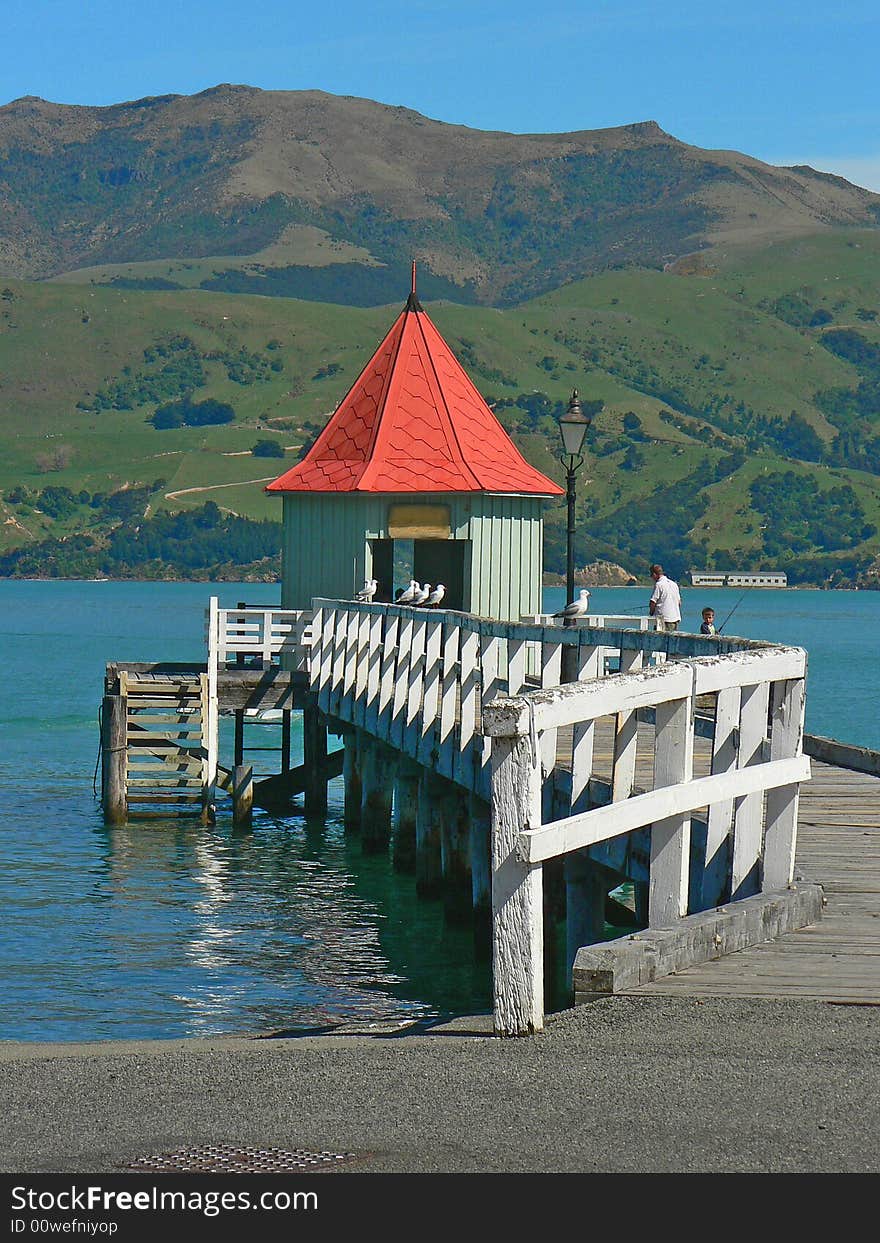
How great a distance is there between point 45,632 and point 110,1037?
11478 cm

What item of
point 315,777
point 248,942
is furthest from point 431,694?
point 315,777

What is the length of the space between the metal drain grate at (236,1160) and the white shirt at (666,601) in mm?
18941

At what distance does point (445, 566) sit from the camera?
3216 cm

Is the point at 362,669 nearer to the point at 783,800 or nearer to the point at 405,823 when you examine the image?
the point at 405,823

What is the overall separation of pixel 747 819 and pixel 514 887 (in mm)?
2010

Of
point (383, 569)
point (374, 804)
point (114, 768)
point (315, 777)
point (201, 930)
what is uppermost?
point (383, 569)

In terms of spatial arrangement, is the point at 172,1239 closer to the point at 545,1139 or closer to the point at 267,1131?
the point at 267,1131

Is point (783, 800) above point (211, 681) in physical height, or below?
above

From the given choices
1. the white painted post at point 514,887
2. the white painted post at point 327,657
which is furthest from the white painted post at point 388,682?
the white painted post at point 514,887

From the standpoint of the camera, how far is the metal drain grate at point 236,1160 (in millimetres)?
5750

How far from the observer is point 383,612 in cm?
2248

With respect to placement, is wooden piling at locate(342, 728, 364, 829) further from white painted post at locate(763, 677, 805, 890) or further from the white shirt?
white painted post at locate(763, 677, 805, 890)

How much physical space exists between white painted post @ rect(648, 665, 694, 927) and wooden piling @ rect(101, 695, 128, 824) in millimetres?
19361

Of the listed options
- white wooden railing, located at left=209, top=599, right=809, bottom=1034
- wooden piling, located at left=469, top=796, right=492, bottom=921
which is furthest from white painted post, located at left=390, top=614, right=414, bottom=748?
white wooden railing, located at left=209, top=599, right=809, bottom=1034
